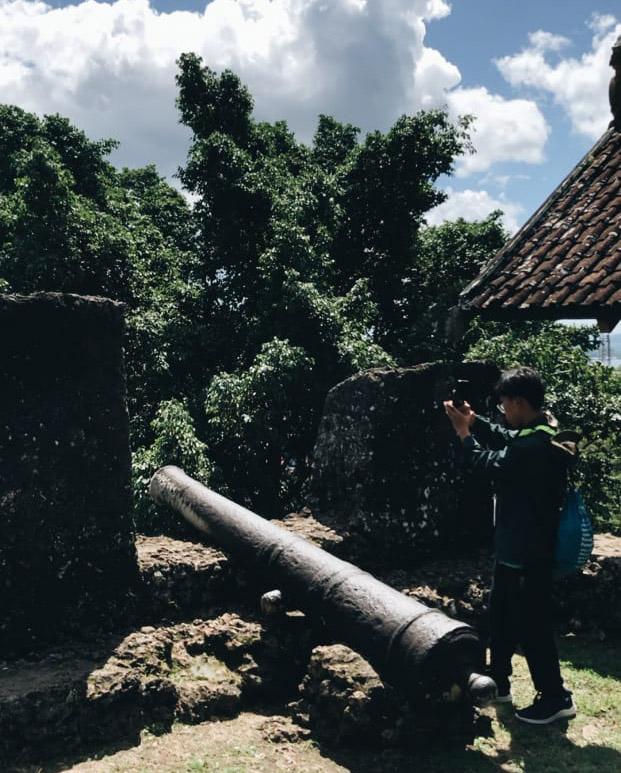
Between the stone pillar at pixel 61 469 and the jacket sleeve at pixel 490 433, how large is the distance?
2302 millimetres

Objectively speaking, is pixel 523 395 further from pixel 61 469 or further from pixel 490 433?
pixel 61 469

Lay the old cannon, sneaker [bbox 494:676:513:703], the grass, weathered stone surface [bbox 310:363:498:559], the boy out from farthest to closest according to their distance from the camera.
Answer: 1. weathered stone surface [bbox 310:363:498:559]
2. sneaker [bbox 494:676:513:703]
3. the boy
4. the grass
5. the old cannon

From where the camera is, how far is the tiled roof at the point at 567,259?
5848 millimetres

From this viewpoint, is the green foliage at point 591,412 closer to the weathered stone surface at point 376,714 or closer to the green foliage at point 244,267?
the green foliage at point 244,267

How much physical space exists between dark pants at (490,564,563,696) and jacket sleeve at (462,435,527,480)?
22.7 inches

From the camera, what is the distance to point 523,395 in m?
3.70

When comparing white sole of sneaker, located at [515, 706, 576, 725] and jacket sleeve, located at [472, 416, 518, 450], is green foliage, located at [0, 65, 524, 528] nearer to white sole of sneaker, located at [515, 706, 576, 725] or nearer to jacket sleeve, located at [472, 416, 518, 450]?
jacket sleeve, located at [472, 416, 518, 450]

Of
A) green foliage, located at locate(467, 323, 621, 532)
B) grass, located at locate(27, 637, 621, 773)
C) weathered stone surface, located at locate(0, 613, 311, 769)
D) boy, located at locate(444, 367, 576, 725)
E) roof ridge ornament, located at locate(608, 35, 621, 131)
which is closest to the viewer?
grass, located at locate(27, 637, 621, 773)

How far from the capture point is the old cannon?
10.6ft

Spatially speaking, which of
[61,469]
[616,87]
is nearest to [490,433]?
[61,469]

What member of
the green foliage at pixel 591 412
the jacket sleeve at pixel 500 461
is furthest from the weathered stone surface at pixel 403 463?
the green foliage at pixel 591 412

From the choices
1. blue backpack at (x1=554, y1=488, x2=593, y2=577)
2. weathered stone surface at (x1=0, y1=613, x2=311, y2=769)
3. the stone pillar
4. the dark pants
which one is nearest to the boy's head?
blue backpack at (x1=554, y1=488, x2=593, y2=577)

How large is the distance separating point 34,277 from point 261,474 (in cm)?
545

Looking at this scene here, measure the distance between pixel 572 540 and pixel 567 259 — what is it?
358 centimetres
